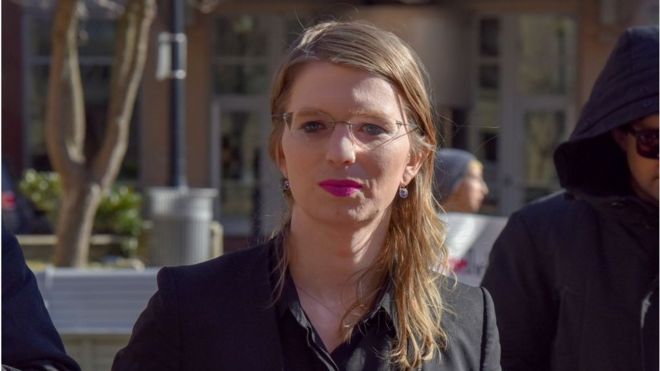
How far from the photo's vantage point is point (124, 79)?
40.6 ft

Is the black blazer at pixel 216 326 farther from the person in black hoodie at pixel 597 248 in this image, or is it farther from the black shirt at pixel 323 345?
the person in black hoodie at pixel 597 248

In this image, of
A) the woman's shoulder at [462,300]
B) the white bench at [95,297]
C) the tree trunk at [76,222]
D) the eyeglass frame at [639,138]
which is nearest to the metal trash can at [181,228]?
the tree trunk at [76,222]

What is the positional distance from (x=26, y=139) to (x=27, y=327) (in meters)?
17.8

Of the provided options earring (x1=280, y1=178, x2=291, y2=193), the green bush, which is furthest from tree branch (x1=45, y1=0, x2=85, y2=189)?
earring (x1=280, y1=178, x2=291, y2=193)

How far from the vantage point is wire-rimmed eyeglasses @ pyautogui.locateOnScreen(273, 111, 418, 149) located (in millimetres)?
2143

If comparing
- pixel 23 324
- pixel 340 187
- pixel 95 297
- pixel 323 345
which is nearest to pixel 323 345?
pixel 323 345

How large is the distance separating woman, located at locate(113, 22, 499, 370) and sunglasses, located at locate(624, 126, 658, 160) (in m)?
0.75

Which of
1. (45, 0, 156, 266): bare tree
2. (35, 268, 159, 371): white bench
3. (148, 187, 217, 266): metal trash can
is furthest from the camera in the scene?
(148, 187, 217, 266): metal trash can

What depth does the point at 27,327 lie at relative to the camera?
2205mm

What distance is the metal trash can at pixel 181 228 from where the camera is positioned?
13.2 metres

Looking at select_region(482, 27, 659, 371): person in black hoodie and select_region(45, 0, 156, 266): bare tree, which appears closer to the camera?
select_region(482, 27, 659, 371): person in black hoodie

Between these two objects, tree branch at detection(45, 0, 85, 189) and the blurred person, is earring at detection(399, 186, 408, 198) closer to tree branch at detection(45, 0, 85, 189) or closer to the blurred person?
the blurred person

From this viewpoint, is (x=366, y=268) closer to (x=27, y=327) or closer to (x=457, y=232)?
(x=27, y=327)

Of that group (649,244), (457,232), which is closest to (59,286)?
→ (457,232)
